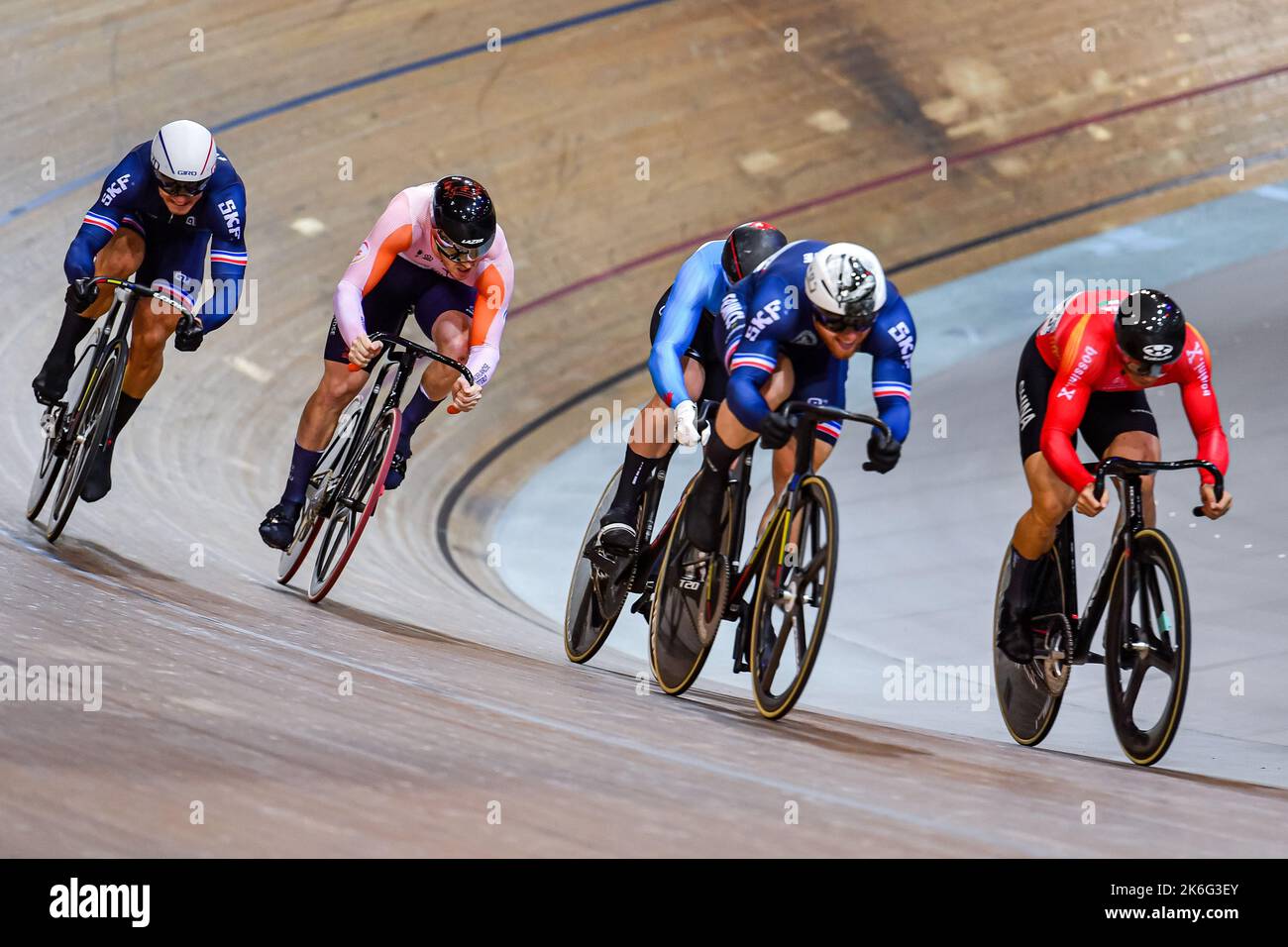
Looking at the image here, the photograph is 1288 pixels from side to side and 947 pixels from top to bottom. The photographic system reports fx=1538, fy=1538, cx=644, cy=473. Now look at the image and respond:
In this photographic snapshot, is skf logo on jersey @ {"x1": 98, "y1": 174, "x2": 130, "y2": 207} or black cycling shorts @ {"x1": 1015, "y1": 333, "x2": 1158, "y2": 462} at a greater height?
skf logo on jersey @ {"x1": 98, "y1": 174, "x2": 130, "y2": 207}

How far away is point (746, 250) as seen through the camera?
11.3 ft

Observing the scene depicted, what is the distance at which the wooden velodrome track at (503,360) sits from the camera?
2.07 m

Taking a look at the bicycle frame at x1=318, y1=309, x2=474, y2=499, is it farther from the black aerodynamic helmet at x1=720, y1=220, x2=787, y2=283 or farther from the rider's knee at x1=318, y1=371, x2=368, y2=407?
the black aerodynamic helmet at x1=720, y1=220, x2=787, y2=283

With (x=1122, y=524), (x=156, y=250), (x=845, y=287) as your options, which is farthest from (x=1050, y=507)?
(x=156, y=250)

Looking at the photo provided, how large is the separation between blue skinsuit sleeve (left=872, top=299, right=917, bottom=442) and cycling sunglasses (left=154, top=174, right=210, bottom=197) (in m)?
1.83

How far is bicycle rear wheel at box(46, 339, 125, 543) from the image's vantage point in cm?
400

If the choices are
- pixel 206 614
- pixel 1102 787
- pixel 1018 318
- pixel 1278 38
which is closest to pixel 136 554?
pixel 206 614

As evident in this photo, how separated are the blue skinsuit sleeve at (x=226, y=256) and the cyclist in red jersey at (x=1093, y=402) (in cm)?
205

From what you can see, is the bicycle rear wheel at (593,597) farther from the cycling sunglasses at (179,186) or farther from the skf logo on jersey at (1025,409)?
the cycling sunglasses at (179,186)

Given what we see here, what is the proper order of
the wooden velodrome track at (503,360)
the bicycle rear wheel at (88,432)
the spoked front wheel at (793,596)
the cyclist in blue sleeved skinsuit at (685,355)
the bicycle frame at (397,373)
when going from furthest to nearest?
the bicycle rear wheel at (88,432)
the bicycle frame at (397,373)
the cyclist in blue sleeved skinsuit at (685,355)
the spoked front wheel at (793,596)
the wooden velodrome track at (503,360)

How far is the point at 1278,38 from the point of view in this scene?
948 cm

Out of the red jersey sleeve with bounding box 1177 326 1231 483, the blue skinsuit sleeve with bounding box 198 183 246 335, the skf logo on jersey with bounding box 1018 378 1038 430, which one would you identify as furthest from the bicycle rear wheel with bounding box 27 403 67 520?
the red jersey sleeve with bounding box 1177 326 1231 483

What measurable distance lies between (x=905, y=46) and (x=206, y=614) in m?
6.46

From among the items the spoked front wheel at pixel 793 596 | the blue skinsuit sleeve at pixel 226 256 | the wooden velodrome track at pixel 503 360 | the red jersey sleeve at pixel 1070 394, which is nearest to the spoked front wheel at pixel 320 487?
the wooden velodrome track at pixel 503 360
